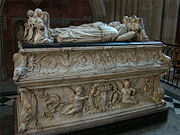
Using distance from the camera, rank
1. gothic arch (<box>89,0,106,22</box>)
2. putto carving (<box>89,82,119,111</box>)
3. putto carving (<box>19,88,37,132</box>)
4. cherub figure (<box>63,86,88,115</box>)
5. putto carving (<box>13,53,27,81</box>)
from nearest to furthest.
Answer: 1. putto carving (<box>13,53,27,81</box>)
2. putto carving (<box>19,88,37,132</box>)
3. cherub figure (<box>63,86,88,115</box>)
4. putto carving (<box>89,82,119,111</box>)
5. gothic arch (<box>89,0,106,22</box>)

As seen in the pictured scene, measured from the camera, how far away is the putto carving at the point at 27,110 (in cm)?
205

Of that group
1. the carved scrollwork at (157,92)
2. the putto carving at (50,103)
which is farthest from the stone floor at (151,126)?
the putto carving at (50,103)

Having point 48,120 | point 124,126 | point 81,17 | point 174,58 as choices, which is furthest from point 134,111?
point 81,17

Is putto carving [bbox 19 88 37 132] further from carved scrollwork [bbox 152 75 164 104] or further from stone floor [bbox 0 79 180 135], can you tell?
carved scrollwork [bbox 152 75 164 104]

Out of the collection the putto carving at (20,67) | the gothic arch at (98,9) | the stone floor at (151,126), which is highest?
the gothic arch at (98,9)

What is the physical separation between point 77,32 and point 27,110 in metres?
1.20

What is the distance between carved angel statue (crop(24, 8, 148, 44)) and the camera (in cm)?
231

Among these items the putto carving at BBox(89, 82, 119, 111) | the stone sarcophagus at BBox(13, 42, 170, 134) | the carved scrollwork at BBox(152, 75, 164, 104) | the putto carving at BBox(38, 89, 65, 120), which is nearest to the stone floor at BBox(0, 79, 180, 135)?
the stone sarcophagus at BBox(13, 42, 170, 134)

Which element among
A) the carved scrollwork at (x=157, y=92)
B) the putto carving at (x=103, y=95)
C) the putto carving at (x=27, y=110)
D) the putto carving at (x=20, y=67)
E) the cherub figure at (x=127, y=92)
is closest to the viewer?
the putto carving at (x=20, y=67)

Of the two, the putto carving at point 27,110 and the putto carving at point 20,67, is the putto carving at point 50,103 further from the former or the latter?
the putto carving at point 20,67

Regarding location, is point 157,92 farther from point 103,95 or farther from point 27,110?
point 27,110

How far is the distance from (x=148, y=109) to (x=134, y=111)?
266mm

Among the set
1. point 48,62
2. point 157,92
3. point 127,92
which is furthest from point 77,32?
point 157,92

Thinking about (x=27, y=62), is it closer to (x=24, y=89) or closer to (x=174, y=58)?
(x=24, y=89)
